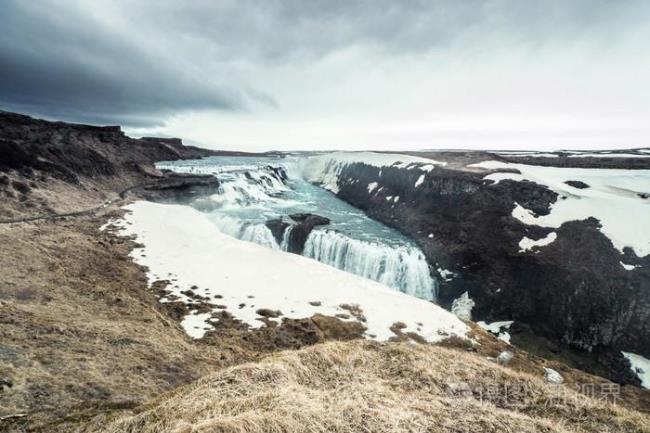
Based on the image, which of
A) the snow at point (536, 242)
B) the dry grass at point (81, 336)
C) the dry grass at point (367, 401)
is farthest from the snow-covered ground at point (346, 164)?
the dry grass at point (367, 401)

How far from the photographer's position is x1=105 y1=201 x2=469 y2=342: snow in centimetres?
1712

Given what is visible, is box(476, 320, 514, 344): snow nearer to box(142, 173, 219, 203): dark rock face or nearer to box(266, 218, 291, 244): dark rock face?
box(266, 218, 291, 244): dark rock face

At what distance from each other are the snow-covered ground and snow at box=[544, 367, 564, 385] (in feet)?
135

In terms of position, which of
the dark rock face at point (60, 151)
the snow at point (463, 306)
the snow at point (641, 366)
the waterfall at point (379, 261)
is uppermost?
the dark rock face at point (60, 151)

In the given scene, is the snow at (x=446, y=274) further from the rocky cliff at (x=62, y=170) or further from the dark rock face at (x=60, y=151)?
the dark rock face at (x=60, y=151)

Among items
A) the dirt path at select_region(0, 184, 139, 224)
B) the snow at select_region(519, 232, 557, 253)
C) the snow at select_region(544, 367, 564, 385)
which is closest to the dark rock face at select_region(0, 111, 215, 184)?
the dirt path at select_region(0, 184, 139, 224)

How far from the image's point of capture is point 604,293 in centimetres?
2662

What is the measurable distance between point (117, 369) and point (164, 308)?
25.8 feet

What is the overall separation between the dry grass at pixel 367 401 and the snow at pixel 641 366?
82.6 ft

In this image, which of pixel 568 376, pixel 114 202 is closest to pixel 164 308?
pixel 568 376

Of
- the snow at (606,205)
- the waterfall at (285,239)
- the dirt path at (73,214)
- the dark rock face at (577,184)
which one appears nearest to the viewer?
the dirt path at (73,214)

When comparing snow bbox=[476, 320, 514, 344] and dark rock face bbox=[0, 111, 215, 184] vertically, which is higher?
dark rock face bbox=[0, 111, 215, 184]

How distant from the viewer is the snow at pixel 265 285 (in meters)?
17.1

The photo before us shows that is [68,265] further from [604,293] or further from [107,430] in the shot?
[604,293]
